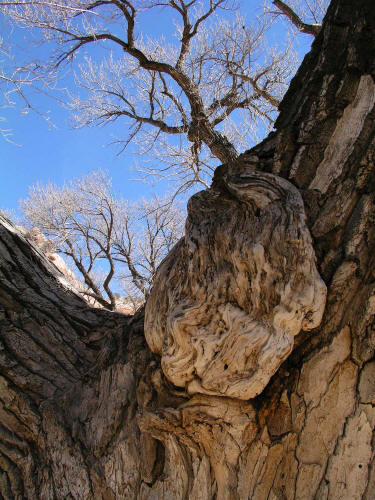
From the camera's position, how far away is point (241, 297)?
1.41 m

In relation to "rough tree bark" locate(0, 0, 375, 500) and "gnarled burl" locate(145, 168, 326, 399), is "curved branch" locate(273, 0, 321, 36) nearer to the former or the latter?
"rough tree bark" locate(0, 0, 375, 500)

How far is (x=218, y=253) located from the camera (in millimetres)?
1523

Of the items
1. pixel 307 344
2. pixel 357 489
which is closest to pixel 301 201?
pixel 307 344

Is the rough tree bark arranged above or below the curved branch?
below

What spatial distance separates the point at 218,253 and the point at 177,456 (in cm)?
75

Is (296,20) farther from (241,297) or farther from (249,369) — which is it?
(249,369)

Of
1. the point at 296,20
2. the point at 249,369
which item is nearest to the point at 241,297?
the point at 249,369

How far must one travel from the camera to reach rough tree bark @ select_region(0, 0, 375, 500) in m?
1.32

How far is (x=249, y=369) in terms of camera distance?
131 centimetres

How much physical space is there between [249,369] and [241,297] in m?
0.25

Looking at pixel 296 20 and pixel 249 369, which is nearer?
pixel 249 369

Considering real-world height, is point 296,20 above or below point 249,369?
above

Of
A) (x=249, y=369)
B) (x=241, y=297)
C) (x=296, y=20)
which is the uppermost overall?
(x=296, y=20)

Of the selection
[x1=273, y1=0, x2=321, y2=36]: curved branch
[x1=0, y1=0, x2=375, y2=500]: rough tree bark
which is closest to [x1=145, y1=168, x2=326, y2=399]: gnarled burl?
[x1=0, y1=0, x2=375, y2=500]: rough tree bark
